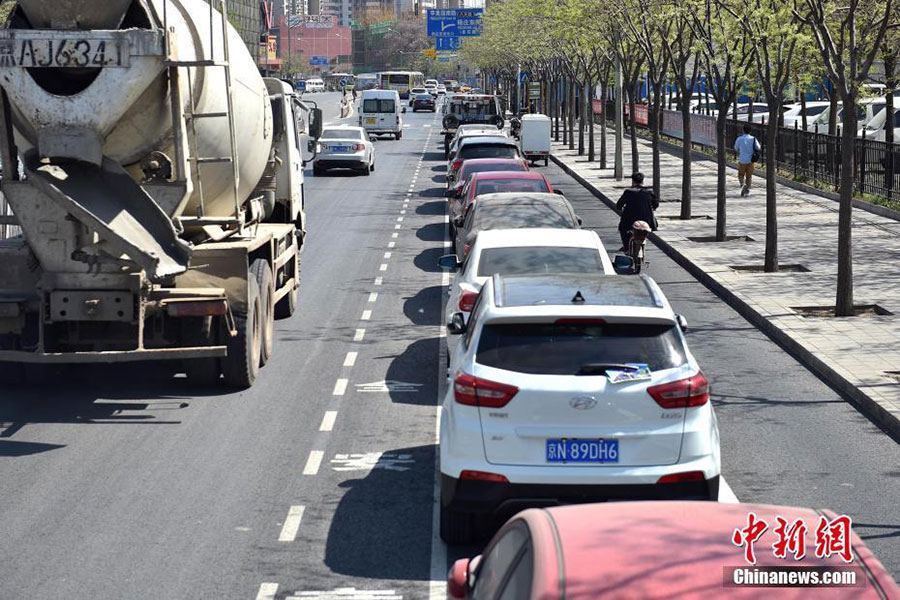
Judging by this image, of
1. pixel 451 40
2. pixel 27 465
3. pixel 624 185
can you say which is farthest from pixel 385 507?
pixel 451 40

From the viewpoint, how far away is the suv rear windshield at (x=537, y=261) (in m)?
14.6

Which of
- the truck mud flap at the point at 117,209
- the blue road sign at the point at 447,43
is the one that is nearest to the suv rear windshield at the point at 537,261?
the truck mud flap at the point at 117,209

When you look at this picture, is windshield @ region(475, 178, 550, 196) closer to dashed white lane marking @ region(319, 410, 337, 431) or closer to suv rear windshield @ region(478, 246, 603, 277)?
suv rear windshield @ region(478, 246, 603, 277)

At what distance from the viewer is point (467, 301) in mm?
14156

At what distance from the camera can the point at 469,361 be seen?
8.62 metres

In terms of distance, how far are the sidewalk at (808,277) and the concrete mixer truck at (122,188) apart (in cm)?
624

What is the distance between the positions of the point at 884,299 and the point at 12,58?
12.4 meters

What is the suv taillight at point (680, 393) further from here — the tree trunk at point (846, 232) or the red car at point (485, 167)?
the red car at point (485, 167)

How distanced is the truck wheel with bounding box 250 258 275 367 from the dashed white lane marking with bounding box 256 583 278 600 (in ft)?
22.3

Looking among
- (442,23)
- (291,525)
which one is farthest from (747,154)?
Result: (442,23)

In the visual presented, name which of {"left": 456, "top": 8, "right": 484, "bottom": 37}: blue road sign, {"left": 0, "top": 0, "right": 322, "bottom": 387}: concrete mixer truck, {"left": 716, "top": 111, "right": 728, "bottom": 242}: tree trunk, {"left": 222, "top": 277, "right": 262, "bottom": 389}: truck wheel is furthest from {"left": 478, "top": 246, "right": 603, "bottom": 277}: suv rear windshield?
{"left": 456, "top": 8, "right": 484, "bottom": 37}: blue road sign

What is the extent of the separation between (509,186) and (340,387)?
35.6 feet

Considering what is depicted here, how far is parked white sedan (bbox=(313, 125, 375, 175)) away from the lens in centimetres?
4716

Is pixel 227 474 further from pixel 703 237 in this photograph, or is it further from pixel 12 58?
pixel 703 237
